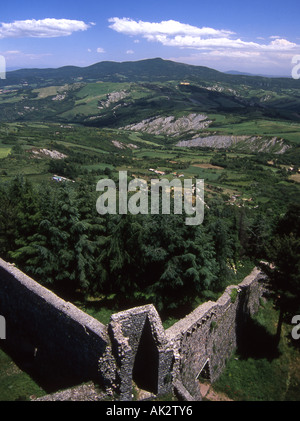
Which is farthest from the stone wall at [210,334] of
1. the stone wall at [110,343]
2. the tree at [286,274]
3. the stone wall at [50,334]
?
the stone wall at [50,334]

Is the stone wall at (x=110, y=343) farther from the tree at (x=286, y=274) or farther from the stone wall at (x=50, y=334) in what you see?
the tree at (x=286, y=274)

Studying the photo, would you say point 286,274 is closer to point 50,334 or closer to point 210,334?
point 210,334

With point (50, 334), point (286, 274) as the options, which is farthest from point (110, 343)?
point (286, 274)

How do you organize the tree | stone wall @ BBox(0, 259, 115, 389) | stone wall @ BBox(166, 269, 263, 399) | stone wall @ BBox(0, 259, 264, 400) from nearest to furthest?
stone wall @ BBox(0, 259, 264, 400) < stone wall @ BBox(0, 259, 115, 389) < stone wall @ BBox(166, 269, 263, 399) < the tree

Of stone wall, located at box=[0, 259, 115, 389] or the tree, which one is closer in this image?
stone wall, located at box=[0, 259, 115, 389]

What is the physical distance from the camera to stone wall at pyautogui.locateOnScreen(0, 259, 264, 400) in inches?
432

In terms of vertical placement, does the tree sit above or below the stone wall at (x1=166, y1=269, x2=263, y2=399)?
above

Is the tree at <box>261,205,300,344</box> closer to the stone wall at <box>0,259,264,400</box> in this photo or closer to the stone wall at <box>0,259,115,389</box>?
the stone wall at <box>0,259,264,400</box>

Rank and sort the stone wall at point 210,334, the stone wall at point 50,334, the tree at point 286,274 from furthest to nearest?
the tree at point 286,274 < the stone wall at point 210,334 < the stone wall at point 50,334

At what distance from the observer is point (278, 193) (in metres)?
101

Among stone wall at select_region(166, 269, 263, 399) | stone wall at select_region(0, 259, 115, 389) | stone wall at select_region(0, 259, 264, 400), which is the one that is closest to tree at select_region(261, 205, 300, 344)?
stone wall at select_region(166, 269, 263, 399)

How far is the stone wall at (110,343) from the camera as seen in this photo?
11.0m

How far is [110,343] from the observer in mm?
10727

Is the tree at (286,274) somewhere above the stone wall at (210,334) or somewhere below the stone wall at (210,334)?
above
